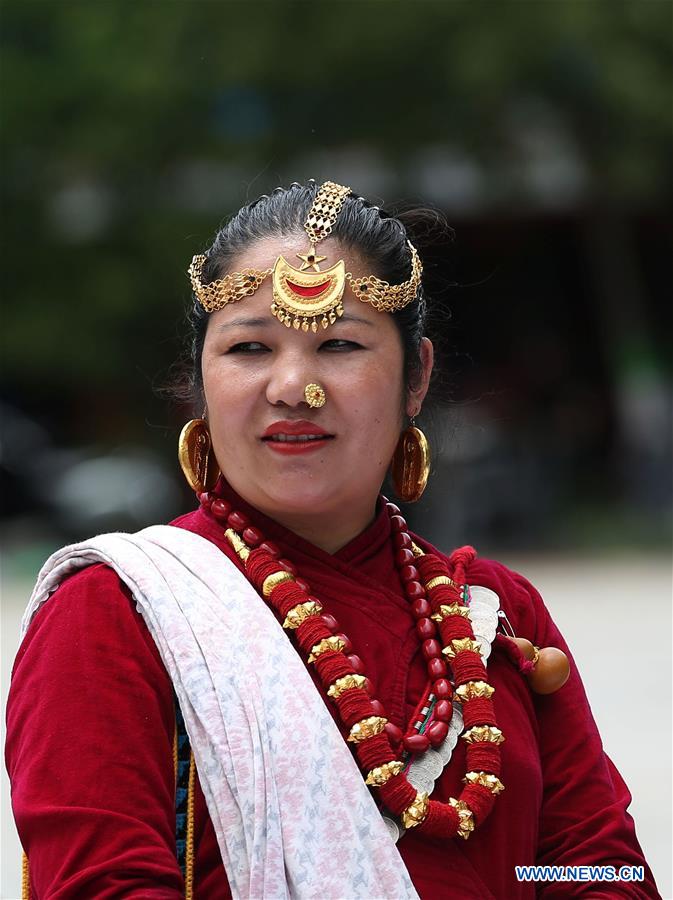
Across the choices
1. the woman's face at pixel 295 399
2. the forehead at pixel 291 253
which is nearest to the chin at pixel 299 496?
A: the woman's face at pixel 295 399

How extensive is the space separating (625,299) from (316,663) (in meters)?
13.5

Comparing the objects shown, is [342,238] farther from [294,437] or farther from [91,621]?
[91,621]

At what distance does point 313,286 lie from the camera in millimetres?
2070

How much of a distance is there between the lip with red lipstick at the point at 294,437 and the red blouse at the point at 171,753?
148 mm

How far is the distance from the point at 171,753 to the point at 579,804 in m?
0.70

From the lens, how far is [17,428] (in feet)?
45.5

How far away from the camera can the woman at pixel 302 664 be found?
1.79 metres

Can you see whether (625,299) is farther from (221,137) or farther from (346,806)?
(346,806)

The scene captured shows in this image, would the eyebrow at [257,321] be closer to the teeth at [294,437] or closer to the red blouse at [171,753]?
the teeth at [294,437]

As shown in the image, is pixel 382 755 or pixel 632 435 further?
pixel 632 435

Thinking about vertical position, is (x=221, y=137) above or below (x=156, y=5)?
below

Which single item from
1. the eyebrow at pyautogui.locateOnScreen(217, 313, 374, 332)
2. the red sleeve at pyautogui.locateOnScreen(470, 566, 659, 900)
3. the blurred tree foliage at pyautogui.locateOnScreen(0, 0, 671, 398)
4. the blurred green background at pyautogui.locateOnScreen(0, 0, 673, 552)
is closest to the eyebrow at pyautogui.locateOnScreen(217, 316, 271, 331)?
the eyebrow at pyautogui.locateOnScreen(217, 313, 374, 332)

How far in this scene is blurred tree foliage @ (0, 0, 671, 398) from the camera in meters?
11.1

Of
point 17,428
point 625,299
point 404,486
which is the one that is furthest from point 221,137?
point 404,486
